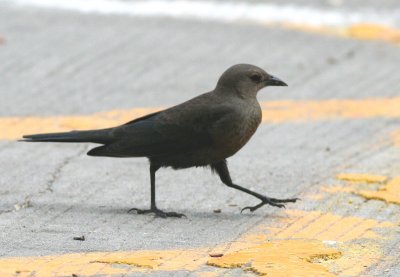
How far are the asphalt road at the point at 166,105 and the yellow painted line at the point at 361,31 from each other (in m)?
0.17

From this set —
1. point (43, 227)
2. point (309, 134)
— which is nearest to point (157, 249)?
point (43, 227)

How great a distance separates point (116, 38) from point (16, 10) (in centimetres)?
152

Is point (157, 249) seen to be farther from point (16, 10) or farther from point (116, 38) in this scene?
point (16, 10)

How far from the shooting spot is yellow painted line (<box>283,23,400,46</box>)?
39.2ft

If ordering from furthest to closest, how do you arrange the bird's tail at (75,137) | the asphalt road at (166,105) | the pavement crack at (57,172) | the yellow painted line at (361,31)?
the yellow painted line at (361,31), the pavement crack at (57,172), the bird's tail at (75,137), the asphalt road at (166,105)

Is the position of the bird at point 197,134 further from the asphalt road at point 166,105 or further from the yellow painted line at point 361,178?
the yellow painted line at point 361,178

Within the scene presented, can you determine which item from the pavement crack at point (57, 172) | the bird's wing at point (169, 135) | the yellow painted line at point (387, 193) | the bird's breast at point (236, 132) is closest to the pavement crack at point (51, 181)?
the pavement crack at point (57, 172)

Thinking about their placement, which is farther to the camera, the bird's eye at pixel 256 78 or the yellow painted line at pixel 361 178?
the yellow painted line at pixel 361 178

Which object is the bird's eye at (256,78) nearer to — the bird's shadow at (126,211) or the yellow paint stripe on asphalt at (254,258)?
the bird's shadow at (126,211)

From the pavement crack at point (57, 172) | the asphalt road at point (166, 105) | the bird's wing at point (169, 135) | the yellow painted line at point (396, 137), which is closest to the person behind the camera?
the asphalt road at point (166, 105)

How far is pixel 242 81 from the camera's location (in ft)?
23.2

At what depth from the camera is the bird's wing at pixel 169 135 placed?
6902 mm

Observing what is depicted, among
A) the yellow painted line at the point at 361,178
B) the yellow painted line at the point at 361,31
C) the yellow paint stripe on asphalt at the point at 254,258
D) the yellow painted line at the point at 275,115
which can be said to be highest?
the yellow painted line at the point at 361,31

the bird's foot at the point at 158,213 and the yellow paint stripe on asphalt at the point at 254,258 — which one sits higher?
the bird's foot at the point at 158,213
